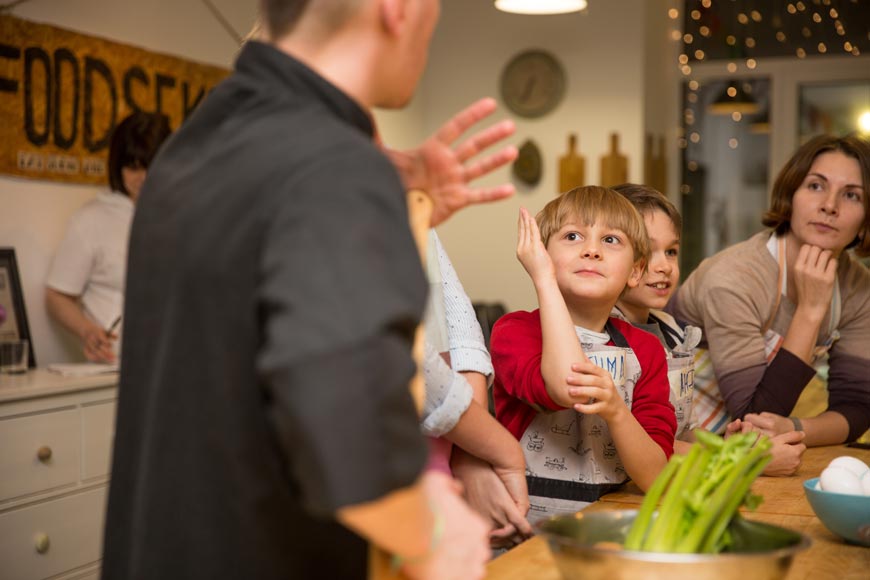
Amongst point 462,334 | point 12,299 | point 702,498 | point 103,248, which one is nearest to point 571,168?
point 103,248

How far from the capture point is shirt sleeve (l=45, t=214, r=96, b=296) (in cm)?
364

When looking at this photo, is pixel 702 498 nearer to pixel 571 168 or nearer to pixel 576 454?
pixel 576 454

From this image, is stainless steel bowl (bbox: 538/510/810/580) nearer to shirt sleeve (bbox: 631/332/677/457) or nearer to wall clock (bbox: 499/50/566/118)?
shirt sleeve (bbox: 631/332/677/457)

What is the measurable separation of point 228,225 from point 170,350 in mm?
125

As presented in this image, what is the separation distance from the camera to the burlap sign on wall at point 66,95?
3.57 m

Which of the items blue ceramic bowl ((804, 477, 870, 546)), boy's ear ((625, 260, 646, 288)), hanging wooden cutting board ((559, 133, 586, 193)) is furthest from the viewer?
hanging wooden cutting board ((559, 133, 586, 193))

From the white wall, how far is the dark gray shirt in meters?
2.98

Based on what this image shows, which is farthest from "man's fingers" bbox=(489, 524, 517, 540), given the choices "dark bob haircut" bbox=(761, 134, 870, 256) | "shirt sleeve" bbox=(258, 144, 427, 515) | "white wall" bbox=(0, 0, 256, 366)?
"white wall" bbox=(0, 0, 256, 366)

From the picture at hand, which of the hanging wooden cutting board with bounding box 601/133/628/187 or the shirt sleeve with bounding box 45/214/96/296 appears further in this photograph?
the hanging wooden cutting board with bounding box 601/133/628/187

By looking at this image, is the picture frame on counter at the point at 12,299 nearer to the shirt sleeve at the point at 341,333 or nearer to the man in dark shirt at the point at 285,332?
the man in dark shirt at the point at 285,332

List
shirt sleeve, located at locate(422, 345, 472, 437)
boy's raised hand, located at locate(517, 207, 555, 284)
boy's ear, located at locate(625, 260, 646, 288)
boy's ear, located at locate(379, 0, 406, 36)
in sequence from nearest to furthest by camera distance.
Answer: boy's ear, located at locate(379, 0, 406, 36) < shirt sleeve, located at locate(422, 345, 472, 437) < boy's raised hand, located at locate(517, 207, 555, 284) < boy's ear, located at locate(625, 260, 646, 288)

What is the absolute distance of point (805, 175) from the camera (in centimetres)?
220

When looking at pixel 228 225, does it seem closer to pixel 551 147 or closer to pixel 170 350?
pixel 170 350

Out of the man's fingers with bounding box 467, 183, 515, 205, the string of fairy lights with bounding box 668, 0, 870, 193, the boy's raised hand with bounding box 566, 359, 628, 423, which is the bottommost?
the boy's raised hand with bounding box 566, 359, 628, 423
